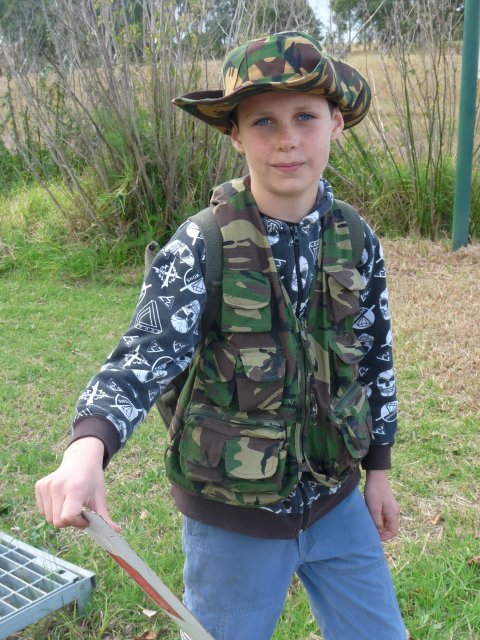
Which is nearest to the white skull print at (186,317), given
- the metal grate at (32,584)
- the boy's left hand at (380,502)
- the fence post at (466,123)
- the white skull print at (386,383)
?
the white skull print at (386,383)

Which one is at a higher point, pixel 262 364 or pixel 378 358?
pixel 262 364

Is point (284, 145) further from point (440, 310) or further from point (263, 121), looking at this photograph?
point (440, 310)

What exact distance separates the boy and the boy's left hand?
0.16m

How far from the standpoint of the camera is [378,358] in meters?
2.09

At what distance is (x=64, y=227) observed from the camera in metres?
7.71

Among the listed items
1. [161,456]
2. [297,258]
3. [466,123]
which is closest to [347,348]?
[297,258]

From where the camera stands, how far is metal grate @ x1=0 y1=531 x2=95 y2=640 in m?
2.51

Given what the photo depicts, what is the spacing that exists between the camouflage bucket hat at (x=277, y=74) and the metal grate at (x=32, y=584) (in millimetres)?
1597

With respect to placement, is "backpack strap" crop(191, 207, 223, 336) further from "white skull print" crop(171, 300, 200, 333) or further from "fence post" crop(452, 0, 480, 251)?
"fence post" crop(452, 0, 480, 251)

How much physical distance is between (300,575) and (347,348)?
57 cm

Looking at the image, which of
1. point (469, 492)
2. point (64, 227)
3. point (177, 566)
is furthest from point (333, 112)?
point (64, 227)

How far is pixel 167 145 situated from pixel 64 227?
4.57ft

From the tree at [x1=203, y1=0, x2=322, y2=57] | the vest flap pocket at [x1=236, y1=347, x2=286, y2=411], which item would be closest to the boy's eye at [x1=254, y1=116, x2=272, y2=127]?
the vest flap pocket at [x1=236, y1=347, x2=286, y2=411]

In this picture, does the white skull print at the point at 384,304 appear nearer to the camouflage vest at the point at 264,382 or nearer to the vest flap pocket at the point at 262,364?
the camouflage vest at the point at 264,382
